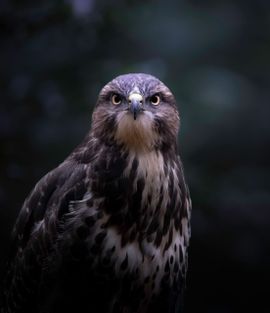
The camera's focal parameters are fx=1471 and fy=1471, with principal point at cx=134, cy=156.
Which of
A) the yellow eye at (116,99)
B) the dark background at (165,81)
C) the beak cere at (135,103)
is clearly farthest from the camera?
the dark background at (165,81)

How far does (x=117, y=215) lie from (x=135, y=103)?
44cm

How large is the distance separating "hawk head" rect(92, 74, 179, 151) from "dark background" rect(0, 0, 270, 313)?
84 cm

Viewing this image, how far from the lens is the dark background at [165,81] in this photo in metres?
6.39

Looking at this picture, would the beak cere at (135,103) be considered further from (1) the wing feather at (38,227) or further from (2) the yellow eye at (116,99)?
(1) the wing feather at (38,227)

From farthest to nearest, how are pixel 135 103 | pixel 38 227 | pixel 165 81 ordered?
pixel 165 81 < pixel 38 227 < pixel 135 103

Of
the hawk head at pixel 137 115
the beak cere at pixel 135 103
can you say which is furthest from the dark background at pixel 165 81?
the beak cere at pixel 135 103

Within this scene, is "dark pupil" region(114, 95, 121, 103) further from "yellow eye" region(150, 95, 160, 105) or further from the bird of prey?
"yellow eye" region(150, 95, 160, 105)

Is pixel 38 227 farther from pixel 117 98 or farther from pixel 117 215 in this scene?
pixel 117 98

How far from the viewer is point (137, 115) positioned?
5.35 metres

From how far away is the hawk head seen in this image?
537cm

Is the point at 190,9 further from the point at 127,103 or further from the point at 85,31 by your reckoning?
the point at 127,103

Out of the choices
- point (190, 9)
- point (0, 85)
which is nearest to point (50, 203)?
point (0, 85)

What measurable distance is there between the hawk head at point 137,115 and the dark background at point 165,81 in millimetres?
839

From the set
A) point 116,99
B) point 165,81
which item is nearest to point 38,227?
point 116,99
